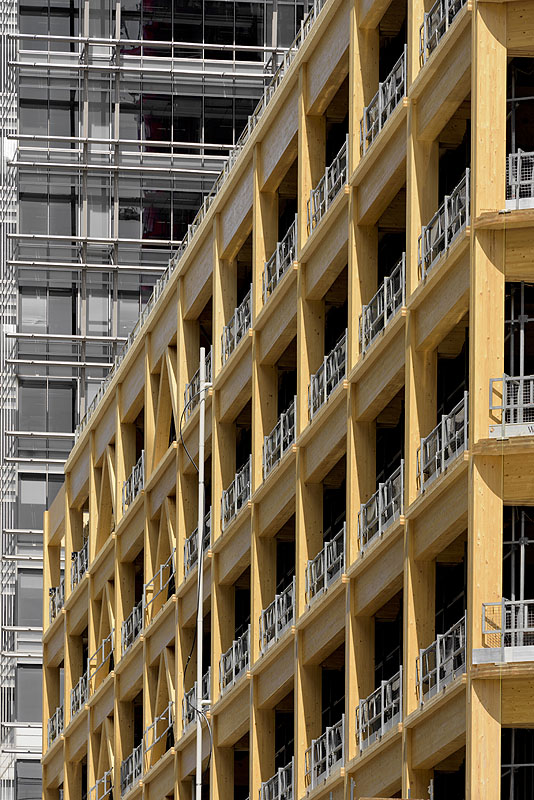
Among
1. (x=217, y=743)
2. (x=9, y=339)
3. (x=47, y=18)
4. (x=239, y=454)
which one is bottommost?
(x=217, y=743)

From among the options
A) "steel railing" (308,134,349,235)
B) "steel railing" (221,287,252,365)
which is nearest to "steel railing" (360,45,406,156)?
"steel railing" (308,134,349,235)

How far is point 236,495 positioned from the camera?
2090 inches

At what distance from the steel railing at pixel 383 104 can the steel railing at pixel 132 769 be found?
967 inches

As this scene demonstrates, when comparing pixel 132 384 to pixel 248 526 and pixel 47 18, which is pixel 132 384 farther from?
pixel 47 18

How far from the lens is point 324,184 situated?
4666 cm

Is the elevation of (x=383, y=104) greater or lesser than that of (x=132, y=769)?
greater

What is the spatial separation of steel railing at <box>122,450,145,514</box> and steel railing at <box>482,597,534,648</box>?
29.4 meters

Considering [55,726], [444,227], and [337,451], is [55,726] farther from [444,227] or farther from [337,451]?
[444,227]

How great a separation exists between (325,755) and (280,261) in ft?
38.0

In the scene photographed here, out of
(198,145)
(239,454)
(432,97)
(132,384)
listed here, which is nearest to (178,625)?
(239,454)

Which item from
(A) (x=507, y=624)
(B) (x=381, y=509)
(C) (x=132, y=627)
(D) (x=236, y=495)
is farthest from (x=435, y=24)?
(C) (x=132, y=627)

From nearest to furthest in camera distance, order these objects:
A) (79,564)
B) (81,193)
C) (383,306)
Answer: (383,306) → (79,564) → (81,193)

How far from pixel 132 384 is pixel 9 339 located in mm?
32162

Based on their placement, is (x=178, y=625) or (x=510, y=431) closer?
A: (x=510, y=431)
